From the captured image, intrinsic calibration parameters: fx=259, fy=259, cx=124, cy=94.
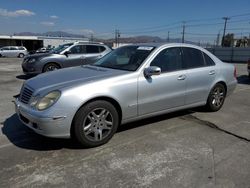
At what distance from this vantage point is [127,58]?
4832mm

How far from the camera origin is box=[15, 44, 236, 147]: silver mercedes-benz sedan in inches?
140

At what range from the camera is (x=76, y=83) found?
12.3ft

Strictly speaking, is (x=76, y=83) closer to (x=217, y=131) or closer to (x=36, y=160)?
(x=36, y=160)

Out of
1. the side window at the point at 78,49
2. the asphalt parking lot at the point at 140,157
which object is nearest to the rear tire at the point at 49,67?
the side window at the point at 78,49

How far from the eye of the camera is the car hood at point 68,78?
12.4 feet

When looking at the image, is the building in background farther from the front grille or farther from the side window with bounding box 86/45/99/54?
the front grille

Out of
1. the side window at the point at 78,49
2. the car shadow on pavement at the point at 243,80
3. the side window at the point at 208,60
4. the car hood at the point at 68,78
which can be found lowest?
the car shadow on pavement at the point at 243,80

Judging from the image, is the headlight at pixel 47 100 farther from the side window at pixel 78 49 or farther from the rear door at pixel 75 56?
the side window at pixel 78 49

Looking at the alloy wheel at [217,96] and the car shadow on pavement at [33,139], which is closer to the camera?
the car shadow on pavement at [33,139]

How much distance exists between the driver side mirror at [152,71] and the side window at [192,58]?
99 cm

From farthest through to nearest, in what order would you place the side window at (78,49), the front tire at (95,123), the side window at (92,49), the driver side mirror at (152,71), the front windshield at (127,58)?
1. the side window at (92,49)
2. the side window at (78,49)
3. the front windshield at (127,58)
4. the driver side mirror at (152,71)
5. the front tire at (95,123)

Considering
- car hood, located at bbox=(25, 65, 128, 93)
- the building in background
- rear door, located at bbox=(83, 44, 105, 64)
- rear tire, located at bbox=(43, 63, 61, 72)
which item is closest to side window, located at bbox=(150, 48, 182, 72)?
car hood, located at bbox=(25, 65, 128, 93)

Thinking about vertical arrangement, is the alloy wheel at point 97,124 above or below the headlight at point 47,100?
below

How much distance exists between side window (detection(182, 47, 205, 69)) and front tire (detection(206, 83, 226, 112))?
0.70 metres
